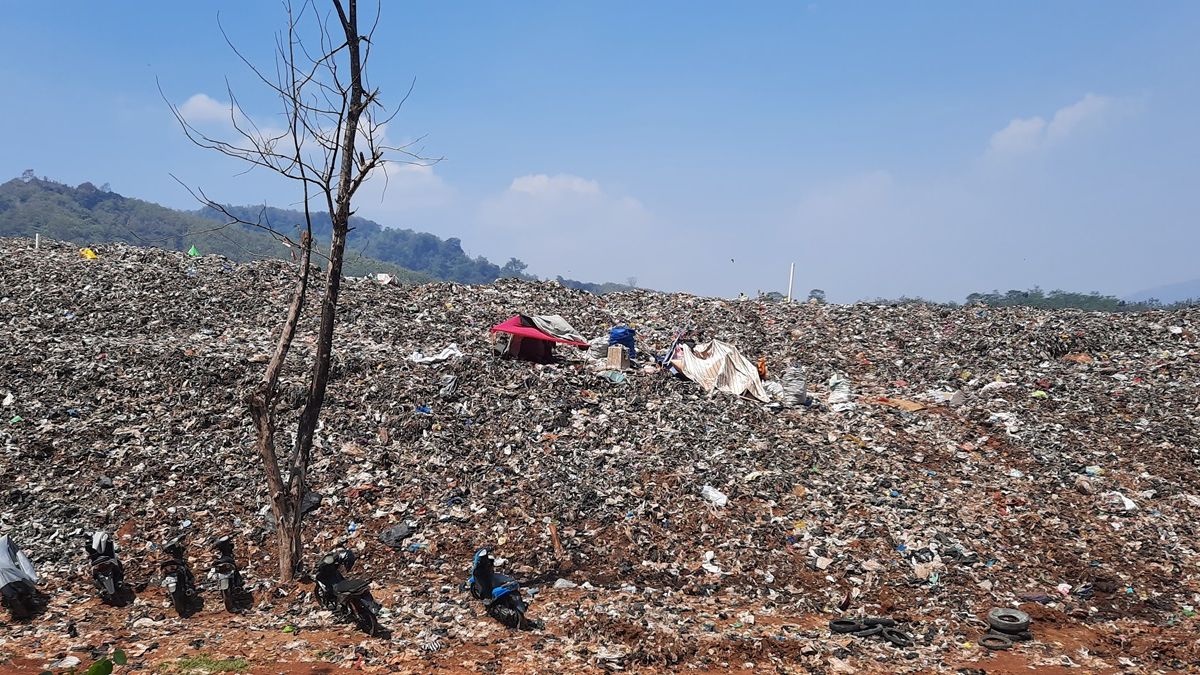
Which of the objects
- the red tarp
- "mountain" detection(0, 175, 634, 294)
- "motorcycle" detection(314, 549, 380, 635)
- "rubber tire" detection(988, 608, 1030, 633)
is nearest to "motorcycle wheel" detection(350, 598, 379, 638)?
"motorcycle" detection(314, 549, 380, 635)

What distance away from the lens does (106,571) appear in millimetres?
5652

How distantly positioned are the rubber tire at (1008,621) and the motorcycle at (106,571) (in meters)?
6.89

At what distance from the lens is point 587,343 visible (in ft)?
39.4

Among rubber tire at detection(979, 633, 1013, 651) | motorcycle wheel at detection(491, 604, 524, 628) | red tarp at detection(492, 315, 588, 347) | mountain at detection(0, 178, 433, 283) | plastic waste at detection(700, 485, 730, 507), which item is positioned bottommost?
motorcycle wheel at detection(491, 604, 524, 628)

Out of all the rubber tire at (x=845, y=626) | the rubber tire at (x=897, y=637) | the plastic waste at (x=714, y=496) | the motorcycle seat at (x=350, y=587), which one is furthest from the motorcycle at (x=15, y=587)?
the rubber tire at (x=897, y=637)

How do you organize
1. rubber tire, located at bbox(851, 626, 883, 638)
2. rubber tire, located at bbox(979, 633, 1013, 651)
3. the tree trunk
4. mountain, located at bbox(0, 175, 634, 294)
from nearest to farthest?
rubber tire, located at bbox(979, 633, 1013, 651) < rubber tire, located at bbox(851, 626, 883, 638) < the tree trunk < mountain, located at bbox(0, 175, 634, 294)

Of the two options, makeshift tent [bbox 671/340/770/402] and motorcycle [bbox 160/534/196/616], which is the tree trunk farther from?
makeshift tent [bbox 671/340/770/402]

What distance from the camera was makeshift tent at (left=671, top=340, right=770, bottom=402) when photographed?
34.8ft

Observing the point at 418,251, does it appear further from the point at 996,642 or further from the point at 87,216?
the point at 996,642

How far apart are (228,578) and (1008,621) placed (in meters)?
6.11

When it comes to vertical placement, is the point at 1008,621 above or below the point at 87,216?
below

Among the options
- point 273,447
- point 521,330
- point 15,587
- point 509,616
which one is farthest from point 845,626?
point 521,330

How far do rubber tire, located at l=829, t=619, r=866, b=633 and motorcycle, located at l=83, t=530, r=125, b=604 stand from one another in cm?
563

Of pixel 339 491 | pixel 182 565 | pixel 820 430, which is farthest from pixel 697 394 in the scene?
pixel 182 565
